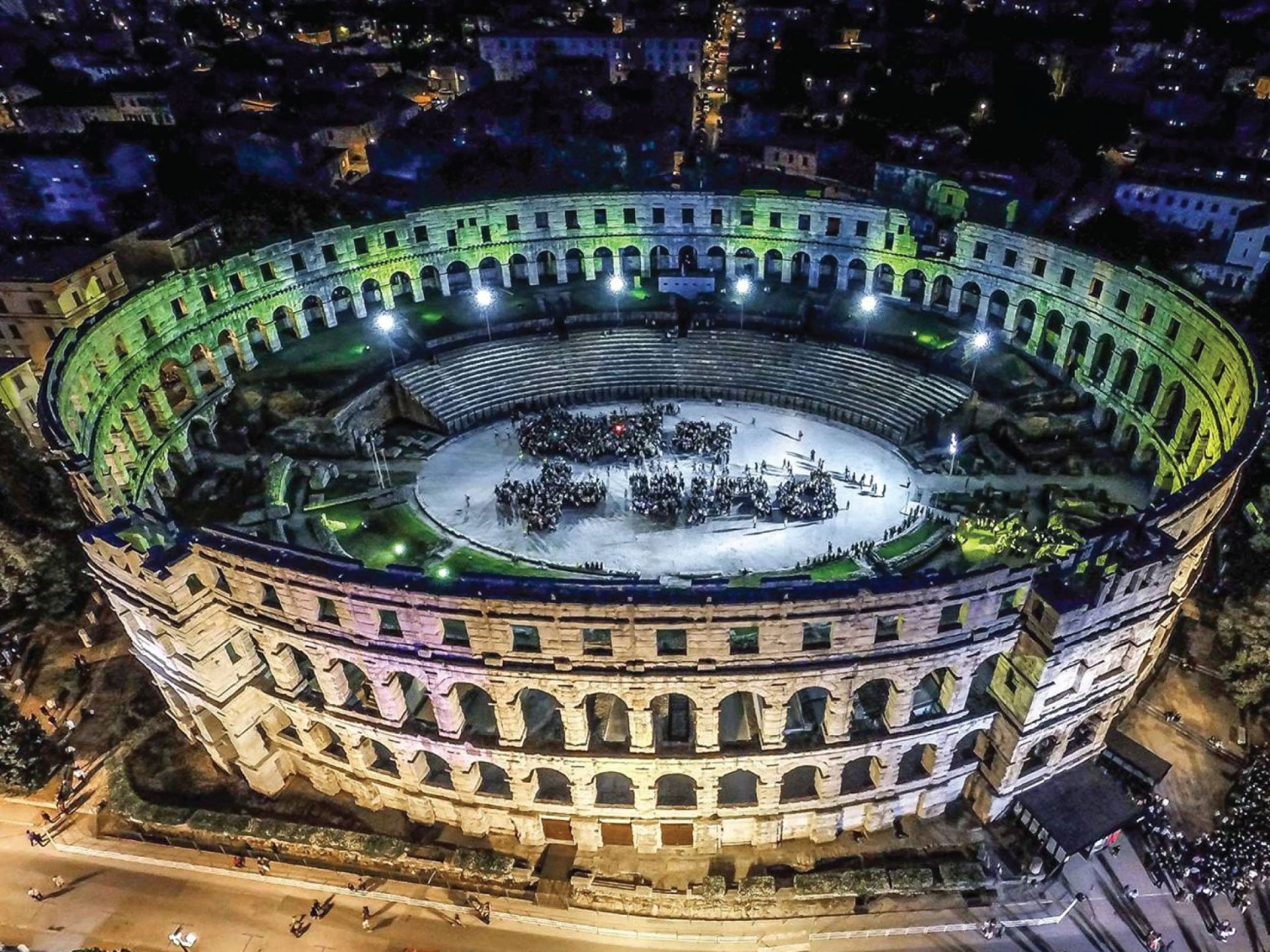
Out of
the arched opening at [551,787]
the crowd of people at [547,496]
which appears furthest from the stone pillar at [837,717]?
the crowd of people at [547,496]

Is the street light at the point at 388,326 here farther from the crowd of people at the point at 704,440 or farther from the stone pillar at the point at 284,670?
the stone pillar at the point at 284,670

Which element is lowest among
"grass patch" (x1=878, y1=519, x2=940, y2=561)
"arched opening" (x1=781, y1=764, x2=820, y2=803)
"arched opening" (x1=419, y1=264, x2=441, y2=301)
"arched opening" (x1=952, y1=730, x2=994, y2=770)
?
"arched opening" (x1=781, y1=764, x2=820, y2=803)

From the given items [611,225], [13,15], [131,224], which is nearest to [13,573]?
[131,224]

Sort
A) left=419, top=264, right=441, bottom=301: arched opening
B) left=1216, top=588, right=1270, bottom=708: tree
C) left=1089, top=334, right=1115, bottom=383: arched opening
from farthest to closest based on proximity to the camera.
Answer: left=419, top=264, right=441, bottom=301: arched opening, left=1089, top=334, right=1115, bottom=383: arched opening, left=1216, top=588, right=1270, bottom=708: tree

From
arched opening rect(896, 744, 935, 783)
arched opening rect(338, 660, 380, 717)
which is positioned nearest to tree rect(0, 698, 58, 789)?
arched opening rect(338, 660, 380, 717)

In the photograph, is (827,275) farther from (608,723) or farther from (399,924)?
(399,924)

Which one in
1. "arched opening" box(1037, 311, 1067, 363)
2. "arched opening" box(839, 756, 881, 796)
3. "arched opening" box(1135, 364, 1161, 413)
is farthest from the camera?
"arched opening" box(1037, 311, 1067, 363)

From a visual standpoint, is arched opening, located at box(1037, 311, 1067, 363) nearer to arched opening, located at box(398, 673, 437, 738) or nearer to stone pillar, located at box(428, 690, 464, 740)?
stone pillar, located at box(428, 690, 464, 740)

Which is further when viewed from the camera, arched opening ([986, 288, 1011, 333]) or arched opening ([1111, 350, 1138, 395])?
arched opening ([986, 288, 1011, 333])
